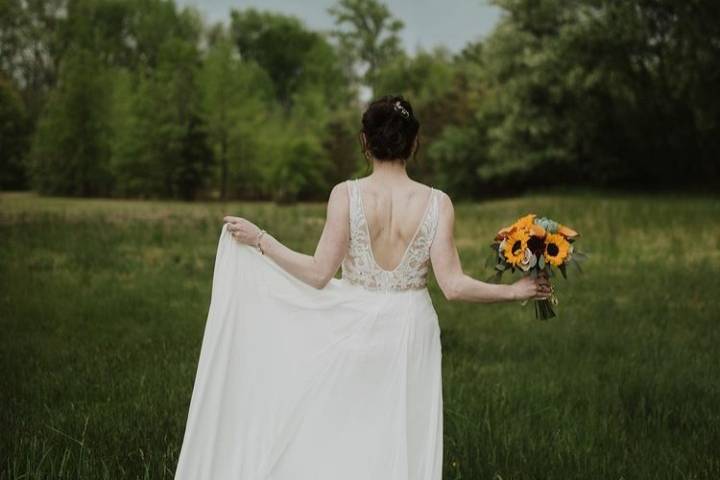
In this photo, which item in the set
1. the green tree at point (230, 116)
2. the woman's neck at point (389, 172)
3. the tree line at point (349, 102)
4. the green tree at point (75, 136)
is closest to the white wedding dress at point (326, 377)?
the woman's neck at point (389, 172)

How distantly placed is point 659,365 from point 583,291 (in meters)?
5.25

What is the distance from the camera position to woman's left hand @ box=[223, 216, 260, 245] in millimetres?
4309

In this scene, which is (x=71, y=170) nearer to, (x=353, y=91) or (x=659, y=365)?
(x=353, y=91)

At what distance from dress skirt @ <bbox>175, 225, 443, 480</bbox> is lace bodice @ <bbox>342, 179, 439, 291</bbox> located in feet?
0.21

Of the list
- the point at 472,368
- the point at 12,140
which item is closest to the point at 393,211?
the point at 472,368

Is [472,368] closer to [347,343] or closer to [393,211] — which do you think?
[347,343]

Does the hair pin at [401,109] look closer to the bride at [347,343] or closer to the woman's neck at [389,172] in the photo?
the bride at [347,343]

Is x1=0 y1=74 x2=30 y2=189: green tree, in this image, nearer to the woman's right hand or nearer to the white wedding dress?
the white wedding dress

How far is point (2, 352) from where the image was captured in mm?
8078

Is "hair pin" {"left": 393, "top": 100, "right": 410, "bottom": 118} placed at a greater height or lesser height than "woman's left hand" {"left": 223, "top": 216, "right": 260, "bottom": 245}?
greater

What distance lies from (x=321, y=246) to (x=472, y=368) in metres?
4.31

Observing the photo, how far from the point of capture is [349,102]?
220ft

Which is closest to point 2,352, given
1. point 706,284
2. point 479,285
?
point 479,285

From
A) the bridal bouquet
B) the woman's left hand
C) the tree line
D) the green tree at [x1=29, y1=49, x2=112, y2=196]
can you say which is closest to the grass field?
the woman's left hand
